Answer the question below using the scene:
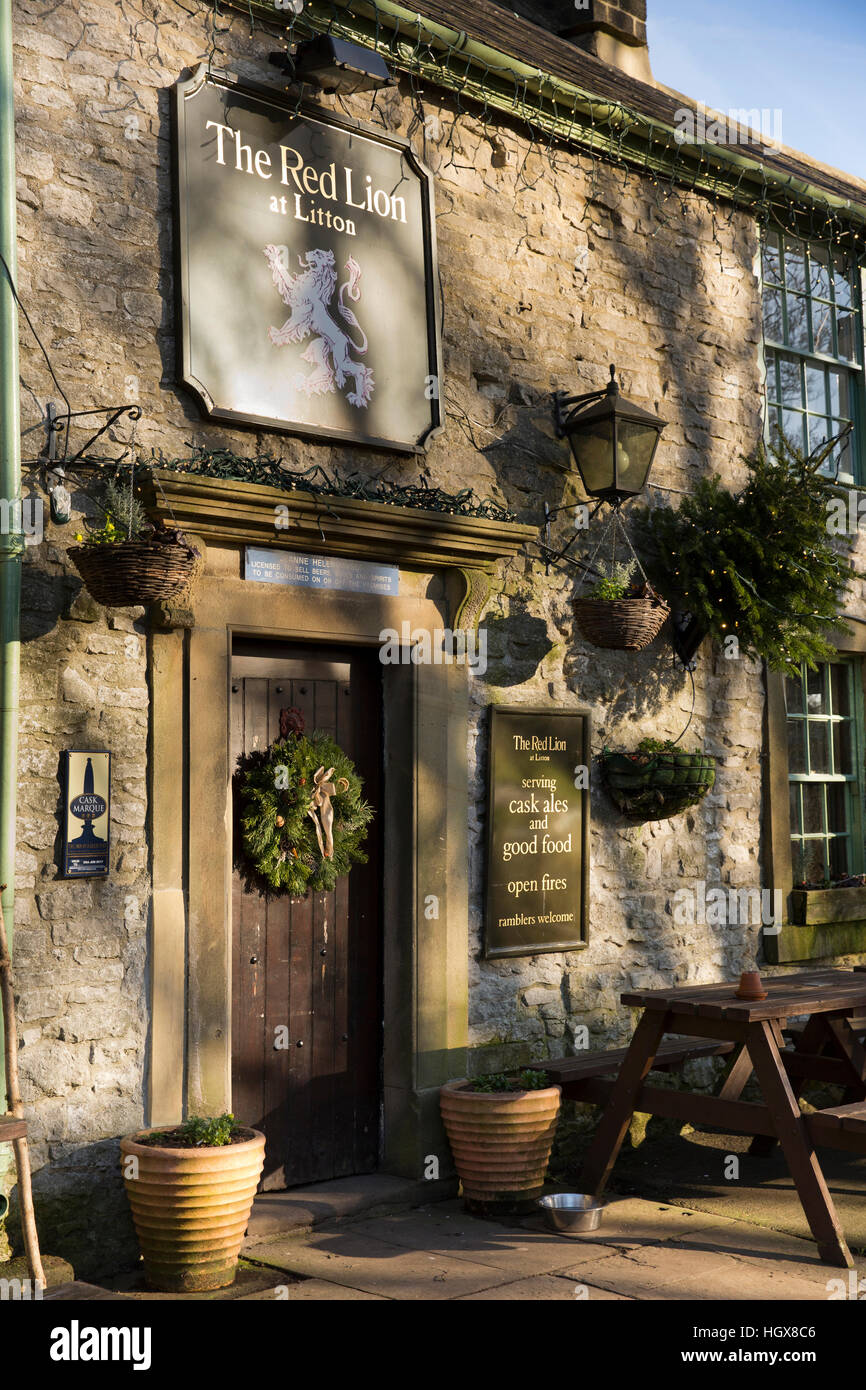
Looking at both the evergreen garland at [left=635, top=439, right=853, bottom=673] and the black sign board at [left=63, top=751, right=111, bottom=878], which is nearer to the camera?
the black sign board at [left=63, top=751, right=111, bottom=878]

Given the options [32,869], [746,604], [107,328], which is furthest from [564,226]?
[32,869]

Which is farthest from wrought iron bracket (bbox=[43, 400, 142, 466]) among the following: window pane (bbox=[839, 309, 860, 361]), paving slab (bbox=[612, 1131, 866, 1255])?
window pane (bbox=[839, 309, 860, 361])

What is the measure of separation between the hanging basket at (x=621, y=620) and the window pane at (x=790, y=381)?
2.53m

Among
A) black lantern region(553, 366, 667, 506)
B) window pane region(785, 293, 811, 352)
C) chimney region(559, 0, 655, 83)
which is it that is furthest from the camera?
chimney region(559, 0, 655, 83)

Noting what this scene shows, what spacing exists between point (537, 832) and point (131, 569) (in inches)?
102

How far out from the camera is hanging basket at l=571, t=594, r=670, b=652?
20.4 feet

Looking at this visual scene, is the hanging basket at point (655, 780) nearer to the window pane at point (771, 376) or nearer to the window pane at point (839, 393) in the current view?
the window pane at point (771, 376)

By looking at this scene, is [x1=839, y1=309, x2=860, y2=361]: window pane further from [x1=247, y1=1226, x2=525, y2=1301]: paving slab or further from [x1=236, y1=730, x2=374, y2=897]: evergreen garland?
[x1=247, y1=1226, x2=525, y2=1301]: paving slab

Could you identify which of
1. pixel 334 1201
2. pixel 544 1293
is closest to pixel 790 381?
pixel 334 1201

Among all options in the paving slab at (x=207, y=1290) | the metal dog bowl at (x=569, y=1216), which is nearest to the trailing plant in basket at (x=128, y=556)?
the paving slab at (x=207, y=1290)

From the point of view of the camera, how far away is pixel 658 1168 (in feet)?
20.6

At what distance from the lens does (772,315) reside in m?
8.09

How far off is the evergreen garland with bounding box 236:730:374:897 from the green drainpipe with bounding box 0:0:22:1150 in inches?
43.3

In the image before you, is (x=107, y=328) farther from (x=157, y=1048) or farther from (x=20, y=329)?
(x=157, y=1048)
